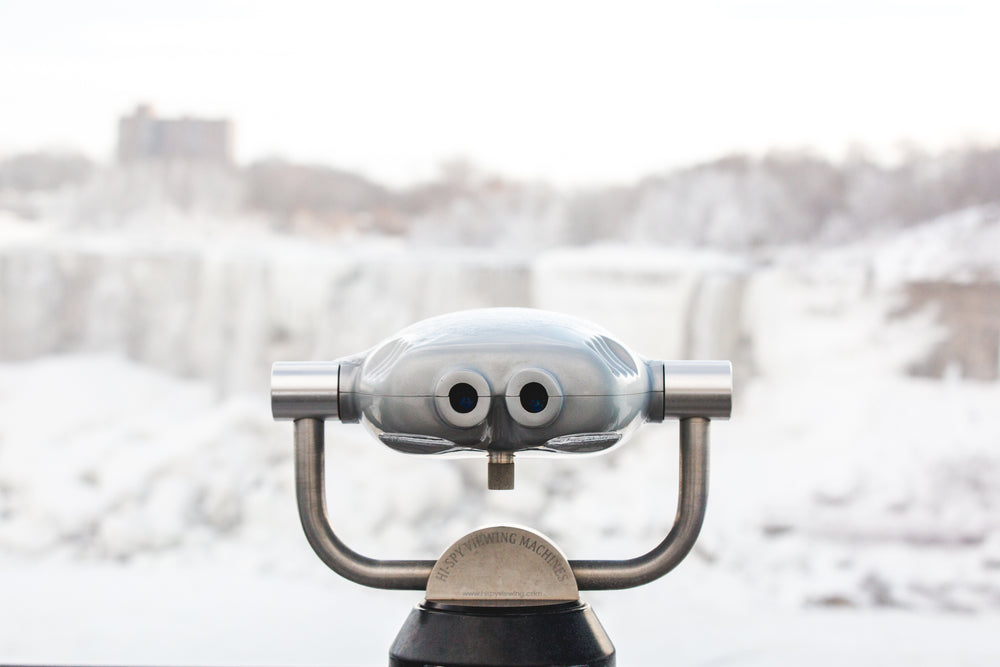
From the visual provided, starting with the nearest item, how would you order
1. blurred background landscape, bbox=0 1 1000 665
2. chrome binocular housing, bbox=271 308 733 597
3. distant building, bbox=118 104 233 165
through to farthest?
chrome binocular housing, bbox=271 308 733 597 → blurred background landscape, bbox=0 1 1000 665 → distant building, bbox=118 104 233 165

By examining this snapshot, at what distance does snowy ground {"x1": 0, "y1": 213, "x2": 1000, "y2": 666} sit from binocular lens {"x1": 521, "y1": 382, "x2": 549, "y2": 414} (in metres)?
4.76

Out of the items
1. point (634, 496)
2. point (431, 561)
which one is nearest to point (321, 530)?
point (431, 561)

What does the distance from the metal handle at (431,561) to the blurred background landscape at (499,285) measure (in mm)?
4382

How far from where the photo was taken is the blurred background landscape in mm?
4988

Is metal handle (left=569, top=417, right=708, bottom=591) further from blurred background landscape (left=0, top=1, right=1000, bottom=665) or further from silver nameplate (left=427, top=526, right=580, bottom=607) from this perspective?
blurred background landscape (left=0, top=1, right=1000, bottom=665)

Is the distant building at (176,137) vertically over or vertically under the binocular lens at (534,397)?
over

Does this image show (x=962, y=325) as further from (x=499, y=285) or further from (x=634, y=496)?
(x=499, y=285)

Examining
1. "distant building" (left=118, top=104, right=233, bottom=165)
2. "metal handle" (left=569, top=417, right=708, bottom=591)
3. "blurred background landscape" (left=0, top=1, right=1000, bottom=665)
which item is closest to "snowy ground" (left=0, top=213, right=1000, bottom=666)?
"blurred background landscape" (left=0, top=1, right=1000, bottom=665)

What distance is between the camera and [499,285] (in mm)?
5406

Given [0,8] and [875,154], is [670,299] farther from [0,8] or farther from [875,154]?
[0,8]

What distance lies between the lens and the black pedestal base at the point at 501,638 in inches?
21.0

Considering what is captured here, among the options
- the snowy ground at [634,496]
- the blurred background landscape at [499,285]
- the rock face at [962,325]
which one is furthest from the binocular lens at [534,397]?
the rock face at [962,325]

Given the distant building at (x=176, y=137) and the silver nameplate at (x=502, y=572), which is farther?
the distant building at (x=176, y=137)

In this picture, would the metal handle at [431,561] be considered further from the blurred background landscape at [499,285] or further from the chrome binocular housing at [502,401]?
the blurred background landscape at [499,285]
